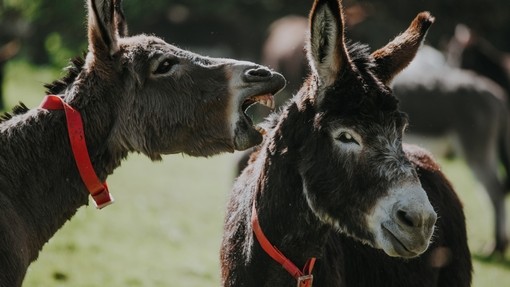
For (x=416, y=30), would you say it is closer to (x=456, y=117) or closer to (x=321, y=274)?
(x=321, y=274)

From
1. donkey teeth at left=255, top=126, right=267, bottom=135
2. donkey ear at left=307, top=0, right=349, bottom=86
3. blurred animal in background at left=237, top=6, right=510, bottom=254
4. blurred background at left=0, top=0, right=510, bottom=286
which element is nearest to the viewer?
donkey ear at left=307, top=0, right=349, bottom=86

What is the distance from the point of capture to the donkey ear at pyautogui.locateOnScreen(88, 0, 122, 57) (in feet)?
13.4

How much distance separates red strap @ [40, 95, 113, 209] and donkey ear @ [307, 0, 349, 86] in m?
1.27

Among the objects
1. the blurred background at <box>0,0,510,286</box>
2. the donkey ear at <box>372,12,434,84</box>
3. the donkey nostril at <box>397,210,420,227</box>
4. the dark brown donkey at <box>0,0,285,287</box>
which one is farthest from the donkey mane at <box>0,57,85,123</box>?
the donkey nostril at <box>397,210,420,227</box>

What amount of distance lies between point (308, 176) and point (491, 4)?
18880 millimetres

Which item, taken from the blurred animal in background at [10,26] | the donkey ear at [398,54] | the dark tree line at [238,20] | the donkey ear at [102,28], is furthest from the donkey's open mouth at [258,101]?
the dark tree line at [238,20]

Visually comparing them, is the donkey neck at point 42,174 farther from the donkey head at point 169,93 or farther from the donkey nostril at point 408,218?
the donkey nostril at point 408,218

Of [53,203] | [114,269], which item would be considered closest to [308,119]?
[53,203]

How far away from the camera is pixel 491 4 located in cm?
2145

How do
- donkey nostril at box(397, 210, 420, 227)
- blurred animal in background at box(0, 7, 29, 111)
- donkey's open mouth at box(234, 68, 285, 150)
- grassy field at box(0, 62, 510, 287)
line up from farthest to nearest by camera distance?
blurred animal in background at box(0, 7, 29, 111)
grassy field at box(0, 62, 510, 287)
donkey's open mouth at box(234, 68, 285, 150)
donkey nostril at box(397, 210, 420, 227)

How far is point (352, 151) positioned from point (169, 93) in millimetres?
1053

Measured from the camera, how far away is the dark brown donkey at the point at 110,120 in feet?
13.4

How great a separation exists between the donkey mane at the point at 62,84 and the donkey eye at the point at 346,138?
4.87 feet

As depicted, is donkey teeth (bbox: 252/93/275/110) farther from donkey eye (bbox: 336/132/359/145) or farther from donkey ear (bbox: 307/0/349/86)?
donkey eye (bbox: 336/132/359/145)
